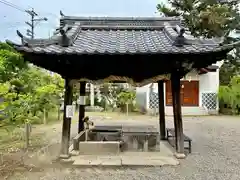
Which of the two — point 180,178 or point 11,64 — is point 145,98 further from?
point 180,178

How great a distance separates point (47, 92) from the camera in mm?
10047

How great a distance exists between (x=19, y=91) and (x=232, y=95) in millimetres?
12885

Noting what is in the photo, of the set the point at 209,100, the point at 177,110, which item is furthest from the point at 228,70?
the point at 177,110

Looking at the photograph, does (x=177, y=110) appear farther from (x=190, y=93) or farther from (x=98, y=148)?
(x=190, y=93)

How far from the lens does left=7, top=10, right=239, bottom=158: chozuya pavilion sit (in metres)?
6.27

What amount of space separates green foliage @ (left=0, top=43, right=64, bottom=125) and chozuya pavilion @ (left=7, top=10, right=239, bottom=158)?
1.07 metres

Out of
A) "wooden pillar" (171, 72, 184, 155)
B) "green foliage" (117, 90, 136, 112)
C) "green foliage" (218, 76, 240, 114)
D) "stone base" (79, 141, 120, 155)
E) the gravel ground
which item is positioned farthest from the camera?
"green foliage" (117, 90, 136, 112)

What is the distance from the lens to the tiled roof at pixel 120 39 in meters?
6.32

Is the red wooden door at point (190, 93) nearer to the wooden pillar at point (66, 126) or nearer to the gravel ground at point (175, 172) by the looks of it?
the gravel ground at point (175, 172)

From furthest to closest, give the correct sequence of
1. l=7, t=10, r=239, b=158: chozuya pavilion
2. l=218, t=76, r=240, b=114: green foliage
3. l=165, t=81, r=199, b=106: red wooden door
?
l=165, t=81, r=199, b=106: red wooden door < l=218, t=76, r=240, b=114: green foliage < l=7, t=10, r=239, b=158: chozuya pavilion

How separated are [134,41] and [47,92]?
13.2ft

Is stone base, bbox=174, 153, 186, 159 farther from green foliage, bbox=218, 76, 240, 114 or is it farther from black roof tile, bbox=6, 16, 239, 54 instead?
green foliage, bbox=218, 76, 240, 114

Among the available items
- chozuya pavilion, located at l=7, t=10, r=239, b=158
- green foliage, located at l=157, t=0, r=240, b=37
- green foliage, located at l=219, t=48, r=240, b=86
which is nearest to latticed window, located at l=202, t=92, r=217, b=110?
green foliage, located at l=219, t=48, r=240, b=86

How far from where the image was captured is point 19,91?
11.3 m
